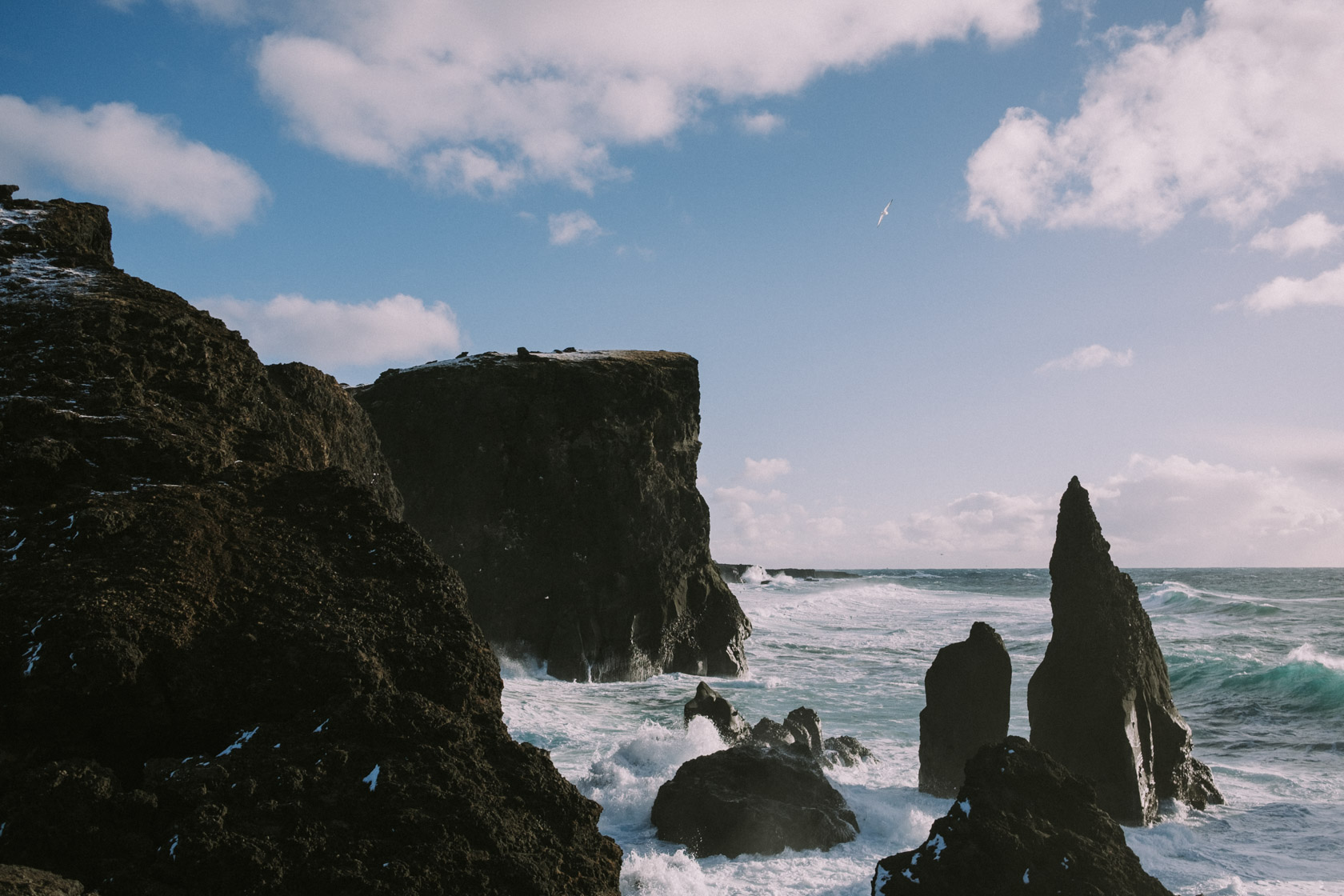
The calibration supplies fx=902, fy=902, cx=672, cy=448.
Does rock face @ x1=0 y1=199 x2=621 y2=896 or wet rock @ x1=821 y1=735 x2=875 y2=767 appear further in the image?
wet rock @ x1=821 y1=735 x2=875 y2=767

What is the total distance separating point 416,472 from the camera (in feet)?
82.2

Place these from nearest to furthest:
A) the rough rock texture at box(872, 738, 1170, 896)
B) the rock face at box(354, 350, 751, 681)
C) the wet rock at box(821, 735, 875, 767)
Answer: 1. the rough rock texture at box(872, 738, 1170, 896)
2. the wet rock at box(821, 735, 875, 767)
3. the rock face at box(354, 350, 751, 681)

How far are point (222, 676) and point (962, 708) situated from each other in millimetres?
10092

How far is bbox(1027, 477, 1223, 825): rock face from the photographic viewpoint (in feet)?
35.6

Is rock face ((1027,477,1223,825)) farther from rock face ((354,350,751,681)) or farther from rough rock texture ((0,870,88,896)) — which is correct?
rock face ((354,350,751,681))

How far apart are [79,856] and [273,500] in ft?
7.53

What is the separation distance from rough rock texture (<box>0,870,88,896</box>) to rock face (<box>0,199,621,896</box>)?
286 millimetres

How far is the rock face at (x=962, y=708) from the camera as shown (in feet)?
38.8

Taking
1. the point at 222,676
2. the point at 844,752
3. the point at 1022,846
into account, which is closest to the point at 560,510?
the point at 844,752

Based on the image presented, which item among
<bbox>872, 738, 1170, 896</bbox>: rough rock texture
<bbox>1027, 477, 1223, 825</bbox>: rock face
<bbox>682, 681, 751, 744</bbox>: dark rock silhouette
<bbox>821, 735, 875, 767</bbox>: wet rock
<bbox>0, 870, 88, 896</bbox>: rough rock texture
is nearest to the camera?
<bbox>0, 870, 88, 896</bbox>: rough rock texture

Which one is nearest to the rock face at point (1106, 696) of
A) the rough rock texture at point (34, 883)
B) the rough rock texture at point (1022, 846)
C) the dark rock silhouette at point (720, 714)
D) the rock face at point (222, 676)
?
the rough rock texture at point (1022, 846)

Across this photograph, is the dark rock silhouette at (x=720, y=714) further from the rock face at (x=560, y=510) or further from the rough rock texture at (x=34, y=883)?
the rough rock texture at (x=34, y=883)

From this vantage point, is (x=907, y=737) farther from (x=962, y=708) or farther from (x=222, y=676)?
(x=222, y=676)

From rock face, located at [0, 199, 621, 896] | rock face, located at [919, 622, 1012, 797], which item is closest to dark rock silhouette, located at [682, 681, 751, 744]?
rock face, located at [919, 622, 1012, 797]
